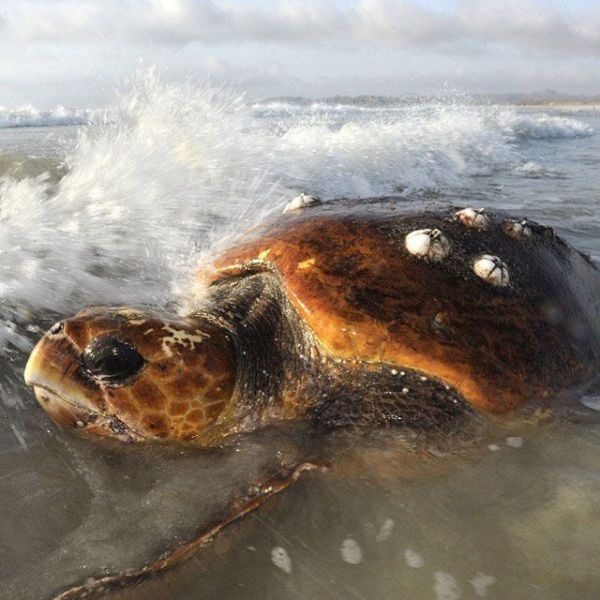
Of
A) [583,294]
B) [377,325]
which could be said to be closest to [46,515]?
[377,325]

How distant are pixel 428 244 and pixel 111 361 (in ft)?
4.04

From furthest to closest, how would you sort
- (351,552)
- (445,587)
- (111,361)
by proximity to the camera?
(111,361) → (351,552) → (445,587)

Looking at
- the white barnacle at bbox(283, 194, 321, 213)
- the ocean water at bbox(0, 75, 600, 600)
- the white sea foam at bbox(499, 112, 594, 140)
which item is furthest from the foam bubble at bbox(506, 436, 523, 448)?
the white sea foam at bbox(499, 112, 594, 140)

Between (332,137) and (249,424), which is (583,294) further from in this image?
(332,137)

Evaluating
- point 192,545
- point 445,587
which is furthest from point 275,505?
point 445,587

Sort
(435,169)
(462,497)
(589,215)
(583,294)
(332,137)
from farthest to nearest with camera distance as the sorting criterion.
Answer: (332,137), (435,169), (589,215), (583,294), (462,497)

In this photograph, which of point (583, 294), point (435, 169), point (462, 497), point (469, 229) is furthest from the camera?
point (435, 169)

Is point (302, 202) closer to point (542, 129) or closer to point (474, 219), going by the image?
point (474, 219)

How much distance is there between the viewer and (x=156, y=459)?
72.8 inches

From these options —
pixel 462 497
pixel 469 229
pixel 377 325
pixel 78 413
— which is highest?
pixel 469 229

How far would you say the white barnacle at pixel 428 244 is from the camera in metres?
2.16

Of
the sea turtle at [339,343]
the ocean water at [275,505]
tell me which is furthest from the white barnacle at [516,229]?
the ocean water at [275,505]

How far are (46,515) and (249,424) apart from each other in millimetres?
686

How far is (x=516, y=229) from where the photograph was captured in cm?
245
